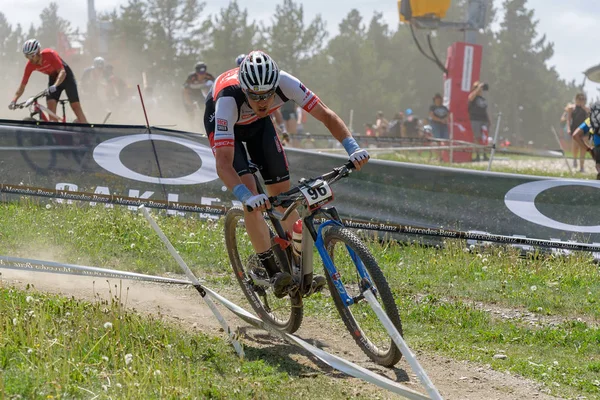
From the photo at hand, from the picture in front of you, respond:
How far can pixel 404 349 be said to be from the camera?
173 inches

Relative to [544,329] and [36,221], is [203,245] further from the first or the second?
[544,329]

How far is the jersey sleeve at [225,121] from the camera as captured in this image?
6.00 m

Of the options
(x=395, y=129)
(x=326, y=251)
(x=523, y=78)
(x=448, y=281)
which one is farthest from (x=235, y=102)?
(x=523, y=78)

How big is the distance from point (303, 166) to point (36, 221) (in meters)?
3.54

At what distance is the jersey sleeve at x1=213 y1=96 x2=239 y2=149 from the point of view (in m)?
6.00

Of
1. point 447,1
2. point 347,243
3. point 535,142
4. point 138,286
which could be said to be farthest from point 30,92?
point 535,142

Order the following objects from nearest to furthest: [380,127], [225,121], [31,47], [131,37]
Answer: [225,121] < [31,47] < [380,127] < [131,37]

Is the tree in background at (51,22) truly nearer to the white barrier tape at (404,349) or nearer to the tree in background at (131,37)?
the tree in background at (131,37)

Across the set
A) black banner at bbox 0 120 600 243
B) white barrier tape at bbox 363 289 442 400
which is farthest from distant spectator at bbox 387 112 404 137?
white barrier tape at bbox 363 289 442 400

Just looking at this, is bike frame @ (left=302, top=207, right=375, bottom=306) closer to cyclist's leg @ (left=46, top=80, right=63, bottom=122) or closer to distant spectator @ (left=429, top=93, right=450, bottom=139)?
cyclist's leg @ (left=46, top=80, right=63, bottom=122)

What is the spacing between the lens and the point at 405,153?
78.5 feet

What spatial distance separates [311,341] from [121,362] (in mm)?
1799

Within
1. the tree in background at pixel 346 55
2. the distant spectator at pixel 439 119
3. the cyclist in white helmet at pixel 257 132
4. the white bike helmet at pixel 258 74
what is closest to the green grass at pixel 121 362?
the cyclist in white helmet at pixel 257 132

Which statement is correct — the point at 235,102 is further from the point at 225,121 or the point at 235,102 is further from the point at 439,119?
the point at 439,119
